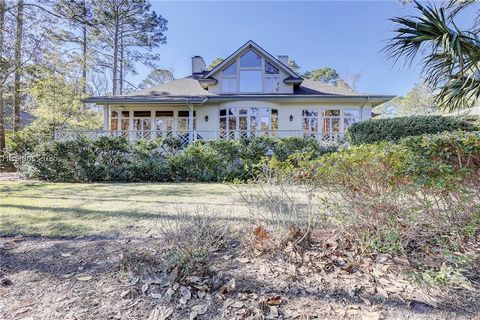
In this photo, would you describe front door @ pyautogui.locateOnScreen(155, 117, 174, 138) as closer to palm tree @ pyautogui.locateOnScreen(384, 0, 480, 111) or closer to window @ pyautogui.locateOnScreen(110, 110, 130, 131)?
window @ pyautogui.locateOnScreen(110, 110, 130, 131)

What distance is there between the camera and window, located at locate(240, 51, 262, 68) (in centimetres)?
1600

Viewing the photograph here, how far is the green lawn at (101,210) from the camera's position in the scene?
399 centimetres

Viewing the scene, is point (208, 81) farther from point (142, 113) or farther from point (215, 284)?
point (215, 284)

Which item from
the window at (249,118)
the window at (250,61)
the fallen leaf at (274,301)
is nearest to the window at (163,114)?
the window at (249,118)

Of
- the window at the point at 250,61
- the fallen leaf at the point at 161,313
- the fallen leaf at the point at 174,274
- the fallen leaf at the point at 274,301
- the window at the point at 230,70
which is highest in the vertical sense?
the window at the point at 250,61

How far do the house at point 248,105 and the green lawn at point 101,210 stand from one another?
8532 millimetres

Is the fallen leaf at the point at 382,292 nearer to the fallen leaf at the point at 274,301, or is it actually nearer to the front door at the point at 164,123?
the fallen leaf at the point at 274,301

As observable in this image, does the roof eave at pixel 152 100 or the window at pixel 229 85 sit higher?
the window at pixel 229 85

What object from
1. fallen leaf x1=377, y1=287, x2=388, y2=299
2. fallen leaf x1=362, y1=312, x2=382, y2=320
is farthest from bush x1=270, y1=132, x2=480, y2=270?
fallen leaf x1=362, y1=312, x2=382, y2=320

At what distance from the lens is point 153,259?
2.82 metres

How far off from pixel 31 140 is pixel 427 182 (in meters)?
18.9

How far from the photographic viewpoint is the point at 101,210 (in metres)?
5.13

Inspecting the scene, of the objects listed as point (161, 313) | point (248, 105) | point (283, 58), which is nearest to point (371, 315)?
point (161, 313)

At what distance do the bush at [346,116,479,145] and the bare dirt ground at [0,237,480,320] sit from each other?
298 inches
